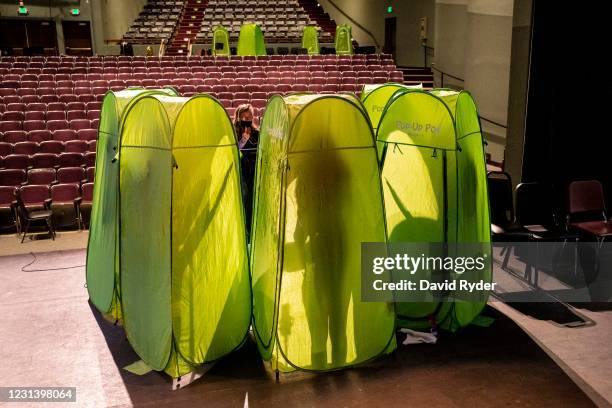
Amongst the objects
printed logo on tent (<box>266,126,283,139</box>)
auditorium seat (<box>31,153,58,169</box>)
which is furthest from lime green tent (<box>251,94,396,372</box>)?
auditorium seat (<box>31,153,58,169</box>)

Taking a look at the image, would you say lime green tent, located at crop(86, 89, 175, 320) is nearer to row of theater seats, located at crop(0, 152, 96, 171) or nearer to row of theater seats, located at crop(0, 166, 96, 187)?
row of theater seats, located at crop(0, 166, 96, 187)

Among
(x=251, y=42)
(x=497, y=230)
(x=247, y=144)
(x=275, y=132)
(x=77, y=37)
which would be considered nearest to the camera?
(x=275, y=132)

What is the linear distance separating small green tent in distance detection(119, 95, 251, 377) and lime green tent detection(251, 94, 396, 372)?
287 mm

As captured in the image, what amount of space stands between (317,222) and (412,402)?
Result: 1147 millimetres

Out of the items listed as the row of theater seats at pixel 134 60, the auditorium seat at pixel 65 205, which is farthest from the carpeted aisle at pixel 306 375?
the row of theater seats at pixel 134 60

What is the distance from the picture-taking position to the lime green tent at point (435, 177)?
3527 mm

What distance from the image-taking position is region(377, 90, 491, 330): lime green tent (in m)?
3.53

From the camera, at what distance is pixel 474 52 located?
9.82m

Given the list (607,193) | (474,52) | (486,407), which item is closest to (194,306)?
(486,407)

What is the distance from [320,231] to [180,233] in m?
0.82

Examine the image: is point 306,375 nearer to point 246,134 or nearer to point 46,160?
point 246,134

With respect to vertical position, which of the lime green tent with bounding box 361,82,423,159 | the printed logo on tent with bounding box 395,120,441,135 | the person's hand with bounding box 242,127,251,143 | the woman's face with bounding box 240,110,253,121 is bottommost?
the person's hand with bounding box 242,127,251,143

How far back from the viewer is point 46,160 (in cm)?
721

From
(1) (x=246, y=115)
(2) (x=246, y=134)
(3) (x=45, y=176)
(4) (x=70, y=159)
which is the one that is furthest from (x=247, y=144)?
(4) (x=70, y=159)
